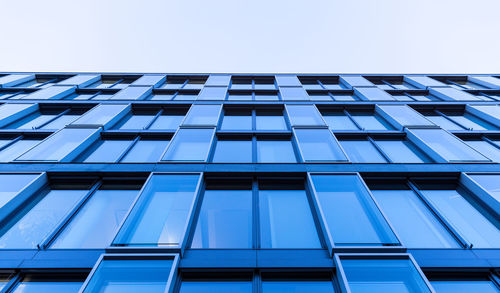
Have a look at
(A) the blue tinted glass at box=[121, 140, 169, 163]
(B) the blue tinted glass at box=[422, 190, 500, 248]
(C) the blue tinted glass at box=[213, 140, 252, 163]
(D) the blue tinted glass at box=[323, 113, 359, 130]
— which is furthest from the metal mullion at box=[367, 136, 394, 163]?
(A) the blue tinted glass at box=[121, 140, 169, 163]

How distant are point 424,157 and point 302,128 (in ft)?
15.9

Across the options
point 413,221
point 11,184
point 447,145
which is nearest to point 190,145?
point 11,184

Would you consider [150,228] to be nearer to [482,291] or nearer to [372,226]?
[372,226]

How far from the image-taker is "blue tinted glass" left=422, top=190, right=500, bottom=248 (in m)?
6.65

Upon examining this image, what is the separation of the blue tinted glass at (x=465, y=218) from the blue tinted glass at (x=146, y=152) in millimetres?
9822

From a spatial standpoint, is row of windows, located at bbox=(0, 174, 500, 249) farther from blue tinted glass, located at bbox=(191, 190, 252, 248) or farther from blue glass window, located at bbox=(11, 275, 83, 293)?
blue glass window, located at bbox=(11, 275, 83, 293)

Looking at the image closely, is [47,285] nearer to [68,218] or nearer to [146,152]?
[68,218]

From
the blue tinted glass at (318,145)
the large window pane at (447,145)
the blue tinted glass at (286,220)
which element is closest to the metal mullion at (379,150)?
the large window pane at (447,145)

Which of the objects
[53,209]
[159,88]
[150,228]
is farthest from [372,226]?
[159,88]

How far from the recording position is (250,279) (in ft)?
18.8

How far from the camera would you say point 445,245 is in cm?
649

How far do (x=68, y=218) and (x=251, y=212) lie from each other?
5064 millimetres

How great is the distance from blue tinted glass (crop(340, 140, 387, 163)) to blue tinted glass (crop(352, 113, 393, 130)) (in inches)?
59.2

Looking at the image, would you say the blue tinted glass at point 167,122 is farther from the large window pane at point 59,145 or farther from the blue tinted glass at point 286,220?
the blue tinted glass at point 286,220
